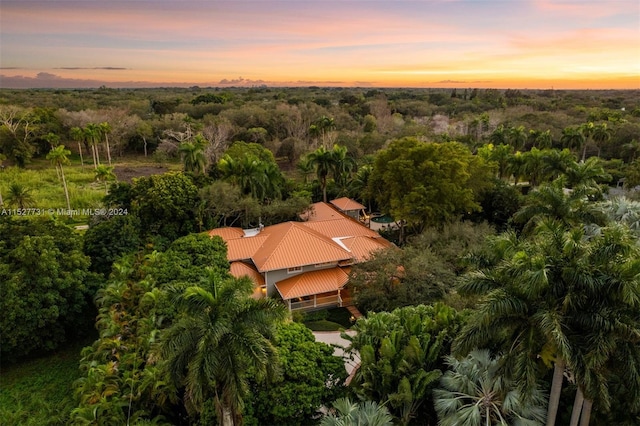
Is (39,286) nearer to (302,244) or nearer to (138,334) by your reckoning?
(138,334)

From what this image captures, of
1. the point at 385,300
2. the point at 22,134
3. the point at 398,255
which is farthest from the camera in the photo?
the point at 22,134

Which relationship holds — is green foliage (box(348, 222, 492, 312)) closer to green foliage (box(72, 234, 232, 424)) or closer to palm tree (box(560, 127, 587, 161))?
green foliage (box(72, 234, 232, 424))

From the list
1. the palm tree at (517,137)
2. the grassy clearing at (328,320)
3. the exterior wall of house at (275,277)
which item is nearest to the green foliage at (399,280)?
the grassy clearing at (328,320)

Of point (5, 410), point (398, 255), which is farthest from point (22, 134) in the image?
point (398, 255)

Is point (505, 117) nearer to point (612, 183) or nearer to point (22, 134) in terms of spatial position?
point (612, 183)

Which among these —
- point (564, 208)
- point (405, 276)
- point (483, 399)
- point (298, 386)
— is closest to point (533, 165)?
point (564, 208)

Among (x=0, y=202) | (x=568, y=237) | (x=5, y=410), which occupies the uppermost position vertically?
(x=568, y=237)
